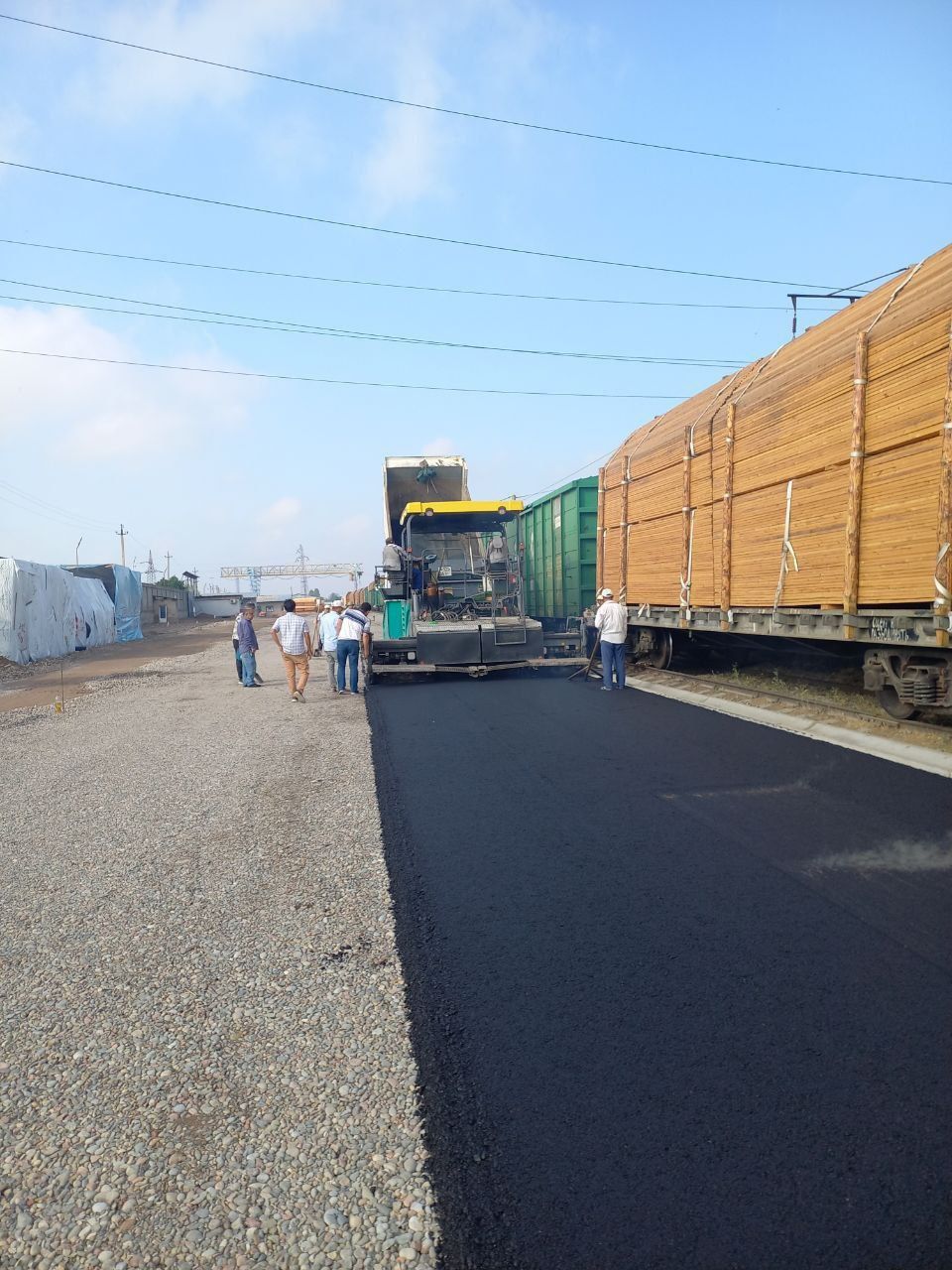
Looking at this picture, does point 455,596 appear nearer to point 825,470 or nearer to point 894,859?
point 825,470

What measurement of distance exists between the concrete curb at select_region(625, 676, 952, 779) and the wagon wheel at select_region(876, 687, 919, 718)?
489 mm

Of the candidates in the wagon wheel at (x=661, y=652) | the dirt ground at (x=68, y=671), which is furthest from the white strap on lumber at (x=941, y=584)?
the dirt ground at (x=68, y=671)

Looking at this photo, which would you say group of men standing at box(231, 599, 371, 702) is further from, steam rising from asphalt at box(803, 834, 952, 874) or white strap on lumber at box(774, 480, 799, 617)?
steam rising from asphalt at box(803, 834, 952, 874)

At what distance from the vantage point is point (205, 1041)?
9.62 feet

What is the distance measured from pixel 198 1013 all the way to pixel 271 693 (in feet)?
34.9

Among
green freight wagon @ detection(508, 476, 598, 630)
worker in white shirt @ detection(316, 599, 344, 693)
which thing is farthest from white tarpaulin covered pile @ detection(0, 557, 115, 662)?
green freight wagon @ detection(508, 476, 598, 630)

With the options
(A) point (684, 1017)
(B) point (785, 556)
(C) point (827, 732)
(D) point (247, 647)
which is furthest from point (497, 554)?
(A) point (684, 1017)

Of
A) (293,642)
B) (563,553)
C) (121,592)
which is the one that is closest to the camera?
(293,642)

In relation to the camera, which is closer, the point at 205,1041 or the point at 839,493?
the point at 205,1041

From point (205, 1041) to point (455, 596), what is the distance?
38.1 ft

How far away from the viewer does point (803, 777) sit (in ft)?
20.4

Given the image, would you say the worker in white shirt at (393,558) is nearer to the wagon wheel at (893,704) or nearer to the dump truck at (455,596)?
the dump truck at (455,596)

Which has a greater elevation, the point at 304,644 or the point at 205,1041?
the point at 304,644

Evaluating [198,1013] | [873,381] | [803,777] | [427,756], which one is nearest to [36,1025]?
[198,1013]
